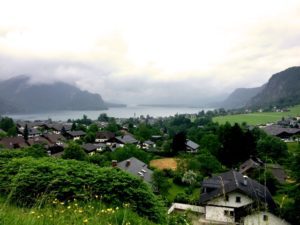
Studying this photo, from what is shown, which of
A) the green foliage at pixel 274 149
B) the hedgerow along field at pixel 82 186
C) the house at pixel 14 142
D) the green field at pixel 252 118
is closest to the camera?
the hedgerow along field at pixel 82 186

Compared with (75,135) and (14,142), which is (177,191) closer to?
(14,142)

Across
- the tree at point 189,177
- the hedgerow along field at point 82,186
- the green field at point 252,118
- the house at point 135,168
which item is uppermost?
the hedgerow along field at point 82,186

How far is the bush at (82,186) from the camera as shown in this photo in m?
7.45

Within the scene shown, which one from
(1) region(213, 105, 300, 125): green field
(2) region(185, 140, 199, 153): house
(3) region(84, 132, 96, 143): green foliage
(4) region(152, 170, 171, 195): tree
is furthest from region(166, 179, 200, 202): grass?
(1) region(213, 105, 300, 125): green field

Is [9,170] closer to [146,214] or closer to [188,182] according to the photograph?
[146,214]

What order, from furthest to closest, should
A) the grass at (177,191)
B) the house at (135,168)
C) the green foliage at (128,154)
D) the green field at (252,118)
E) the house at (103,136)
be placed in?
the green field at (252,118) → the house at (103,136) → the green foliage at (128,154) → the house at (135,168) → the grass at (177,191)

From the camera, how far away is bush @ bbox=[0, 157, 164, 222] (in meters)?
7.45

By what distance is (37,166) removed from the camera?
8.27m

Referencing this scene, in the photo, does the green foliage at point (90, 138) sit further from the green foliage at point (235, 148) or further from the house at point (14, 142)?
the green foliage at point (235, 148)

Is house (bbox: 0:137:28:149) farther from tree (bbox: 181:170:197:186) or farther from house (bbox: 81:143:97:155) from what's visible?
tree (bbox: 181:170:197:186)

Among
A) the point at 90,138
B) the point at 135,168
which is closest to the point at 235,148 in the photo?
the point at 135,168

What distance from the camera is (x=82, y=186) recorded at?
768cm

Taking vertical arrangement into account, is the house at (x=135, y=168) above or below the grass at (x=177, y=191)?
above

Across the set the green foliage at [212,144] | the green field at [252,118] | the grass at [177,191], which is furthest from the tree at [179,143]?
the green field at [252,118]
